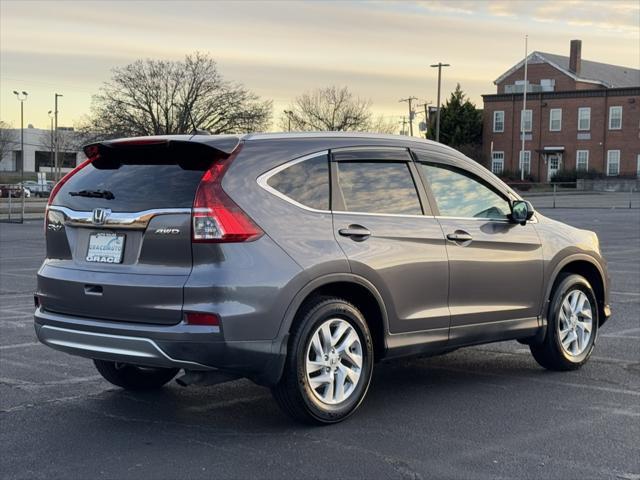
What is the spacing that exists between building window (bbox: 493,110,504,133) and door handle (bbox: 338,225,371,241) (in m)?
72.2

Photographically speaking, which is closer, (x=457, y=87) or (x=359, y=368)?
(x=359, y=368)

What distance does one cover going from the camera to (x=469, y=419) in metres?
5.73

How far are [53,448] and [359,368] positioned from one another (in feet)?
6.33

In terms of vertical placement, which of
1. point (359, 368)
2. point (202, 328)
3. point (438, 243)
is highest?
point (438, 243)

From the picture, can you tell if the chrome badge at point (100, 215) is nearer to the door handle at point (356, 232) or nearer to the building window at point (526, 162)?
the door handle at point (356, 232)

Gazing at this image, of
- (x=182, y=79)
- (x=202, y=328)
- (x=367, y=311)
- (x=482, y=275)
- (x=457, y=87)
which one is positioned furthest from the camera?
(x=457, y=87)

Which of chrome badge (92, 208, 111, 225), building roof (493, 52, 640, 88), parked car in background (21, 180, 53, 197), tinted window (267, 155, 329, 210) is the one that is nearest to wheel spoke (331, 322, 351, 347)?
tinted window (267, 155, 329, 210)

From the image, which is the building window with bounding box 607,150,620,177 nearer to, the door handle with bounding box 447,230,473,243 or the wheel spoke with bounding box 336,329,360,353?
the door handle with bounding box 447,230,473,243

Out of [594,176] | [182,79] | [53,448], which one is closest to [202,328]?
[53,448]

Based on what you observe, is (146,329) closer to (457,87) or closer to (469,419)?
(469,419)

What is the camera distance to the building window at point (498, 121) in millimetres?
75500

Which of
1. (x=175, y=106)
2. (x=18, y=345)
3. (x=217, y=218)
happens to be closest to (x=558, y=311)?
(x=217, y=218)

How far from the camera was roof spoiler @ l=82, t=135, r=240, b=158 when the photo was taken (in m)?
5.20

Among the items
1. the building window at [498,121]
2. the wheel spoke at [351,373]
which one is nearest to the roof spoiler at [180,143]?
the wheel spoke at [351,373]
